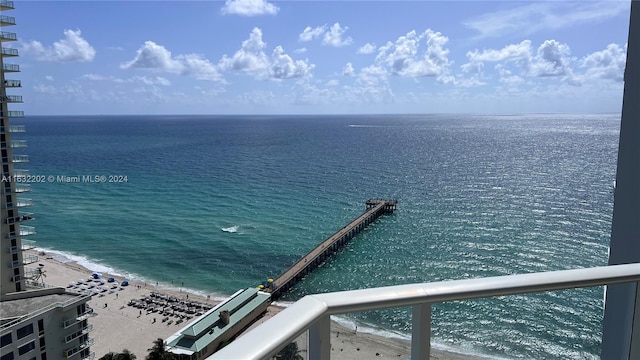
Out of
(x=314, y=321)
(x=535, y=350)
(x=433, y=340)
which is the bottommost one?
(x=535, y=350)

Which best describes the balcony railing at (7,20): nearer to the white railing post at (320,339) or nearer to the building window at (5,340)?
the building window at (5,340)

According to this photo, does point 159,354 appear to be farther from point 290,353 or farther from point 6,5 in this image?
point 290,353

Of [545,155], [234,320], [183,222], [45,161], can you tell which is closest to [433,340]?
[234,320]

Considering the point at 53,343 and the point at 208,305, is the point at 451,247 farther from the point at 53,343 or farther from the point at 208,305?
the point at 53,343

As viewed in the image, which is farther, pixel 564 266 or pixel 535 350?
pixel 564 266

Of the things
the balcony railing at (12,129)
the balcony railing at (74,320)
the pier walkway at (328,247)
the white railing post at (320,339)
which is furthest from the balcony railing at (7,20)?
the white railing post at (320,339)
